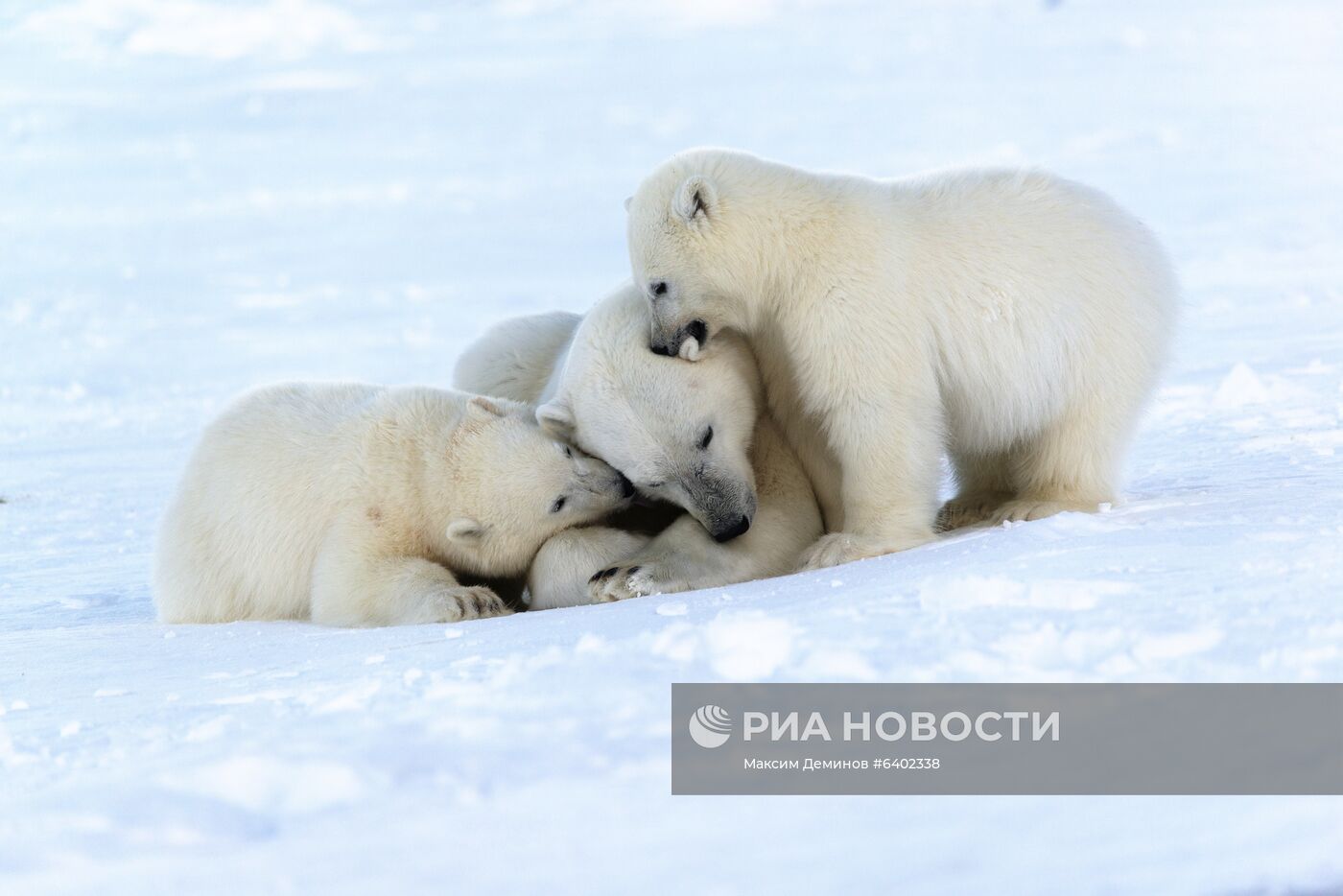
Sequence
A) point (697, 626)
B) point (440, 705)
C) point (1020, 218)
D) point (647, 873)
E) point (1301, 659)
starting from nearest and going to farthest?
point (647, 873), point (1301, 659), point (440, 705), point (697, 626), point (1020, 218)

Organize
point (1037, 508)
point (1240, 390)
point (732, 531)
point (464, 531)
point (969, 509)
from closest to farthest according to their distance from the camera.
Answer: point (732, 531) < point (464, 531) < point (1037, 508) < point (969, 509) < point (1240, 390)

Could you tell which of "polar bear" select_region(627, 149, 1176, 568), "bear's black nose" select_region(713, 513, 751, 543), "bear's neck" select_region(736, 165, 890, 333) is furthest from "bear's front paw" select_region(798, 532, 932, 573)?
"bear's neck" select_region(736, 165, 890, 333)

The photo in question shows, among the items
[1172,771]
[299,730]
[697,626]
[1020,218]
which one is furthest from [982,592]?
[1020,218]

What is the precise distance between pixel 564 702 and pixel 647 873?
0.53 m

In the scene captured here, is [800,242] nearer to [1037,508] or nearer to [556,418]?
[556,418]

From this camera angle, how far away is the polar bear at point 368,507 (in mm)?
4055

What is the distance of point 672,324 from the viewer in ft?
13.0

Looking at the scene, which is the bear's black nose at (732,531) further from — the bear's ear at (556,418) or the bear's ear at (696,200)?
the bear's ear at (696,200)

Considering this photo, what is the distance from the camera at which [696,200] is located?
3.97 m

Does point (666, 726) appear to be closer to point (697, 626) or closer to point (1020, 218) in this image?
point (697, 626)

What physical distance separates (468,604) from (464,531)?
1.09ft

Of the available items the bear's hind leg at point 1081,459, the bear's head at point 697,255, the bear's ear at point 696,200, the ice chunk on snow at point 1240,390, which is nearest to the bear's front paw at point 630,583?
the bear's head at point 697,255

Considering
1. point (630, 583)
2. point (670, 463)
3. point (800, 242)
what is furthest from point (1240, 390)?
point (630, 583)

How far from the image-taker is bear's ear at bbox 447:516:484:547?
4059mm
